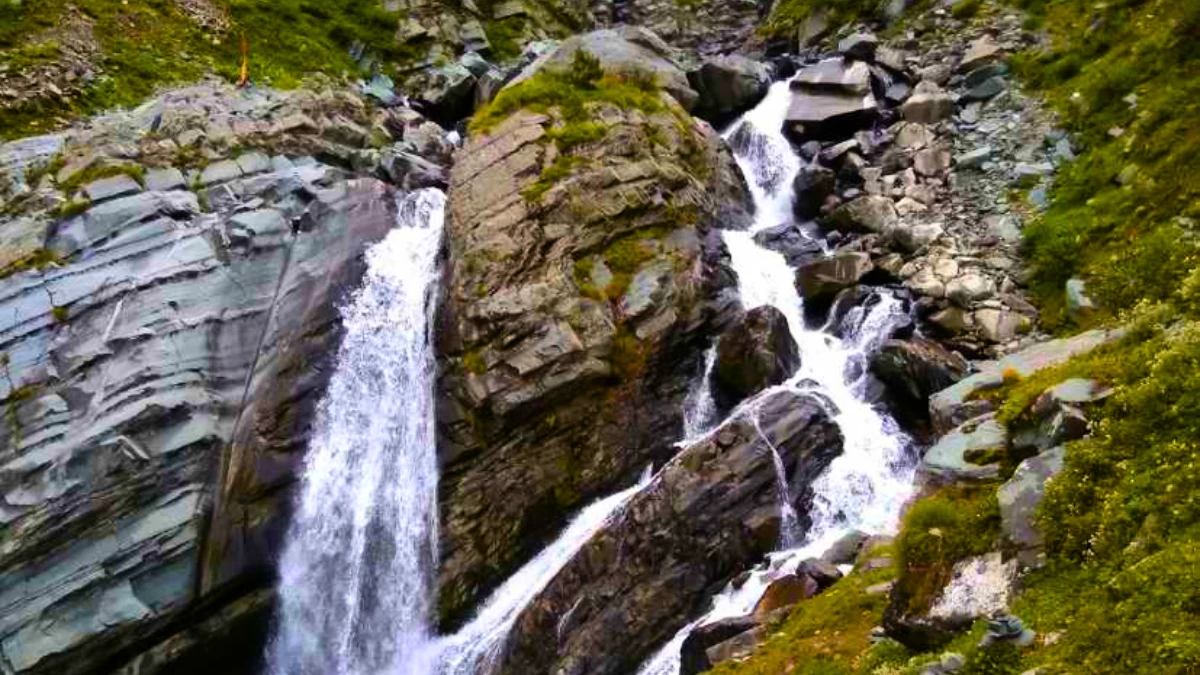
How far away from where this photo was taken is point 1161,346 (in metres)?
11.7

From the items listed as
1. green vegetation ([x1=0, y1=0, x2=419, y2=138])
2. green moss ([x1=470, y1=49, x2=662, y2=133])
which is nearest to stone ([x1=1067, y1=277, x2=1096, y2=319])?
green moss ([x1=470, y1=49, x2=662, y2=133])

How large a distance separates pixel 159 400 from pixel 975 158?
72.3 ft

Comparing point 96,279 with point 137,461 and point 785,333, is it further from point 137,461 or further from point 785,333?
point 785,333

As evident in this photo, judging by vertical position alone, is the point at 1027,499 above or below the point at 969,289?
above

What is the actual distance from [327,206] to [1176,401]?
19.2 m

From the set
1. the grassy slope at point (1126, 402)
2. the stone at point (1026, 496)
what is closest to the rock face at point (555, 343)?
the grassy slope at point (1126, 402)

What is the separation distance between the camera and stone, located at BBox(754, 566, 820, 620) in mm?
14961

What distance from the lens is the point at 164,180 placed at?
24.1 metres

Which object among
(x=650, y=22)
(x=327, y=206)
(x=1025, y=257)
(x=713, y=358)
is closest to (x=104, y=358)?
(x=327, y=206)

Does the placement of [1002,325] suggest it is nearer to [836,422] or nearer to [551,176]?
[836,422]

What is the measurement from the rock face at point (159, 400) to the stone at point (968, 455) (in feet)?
45.3

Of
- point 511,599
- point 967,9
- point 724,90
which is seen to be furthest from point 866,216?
point 511,599

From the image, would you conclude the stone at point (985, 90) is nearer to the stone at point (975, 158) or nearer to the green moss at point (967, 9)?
the stone at point (975, 158)

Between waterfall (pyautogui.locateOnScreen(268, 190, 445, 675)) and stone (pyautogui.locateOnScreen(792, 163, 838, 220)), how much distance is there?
1188cm
